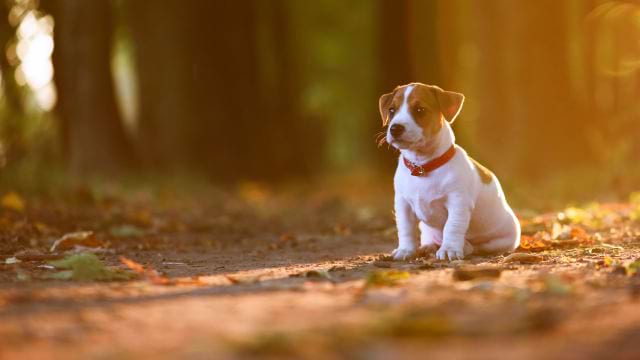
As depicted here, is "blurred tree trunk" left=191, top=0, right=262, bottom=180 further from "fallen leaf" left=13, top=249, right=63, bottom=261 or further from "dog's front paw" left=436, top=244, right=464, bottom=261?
"dog's front paw" left=436, top=244, right=464, bottom=261

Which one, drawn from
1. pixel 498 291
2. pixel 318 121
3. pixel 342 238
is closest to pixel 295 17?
pixel 318 121

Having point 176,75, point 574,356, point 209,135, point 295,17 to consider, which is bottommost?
point 574,356

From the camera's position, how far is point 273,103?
25719mm

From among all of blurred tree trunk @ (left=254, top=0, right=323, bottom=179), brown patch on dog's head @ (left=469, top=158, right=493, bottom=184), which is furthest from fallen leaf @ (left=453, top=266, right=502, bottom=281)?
blurred tree trunk @ (left=254, top=0, right=323, bottom=179)

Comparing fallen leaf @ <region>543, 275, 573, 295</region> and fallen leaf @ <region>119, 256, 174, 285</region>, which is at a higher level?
fallen leaf @ <region>119, 256, 174, 285</region>

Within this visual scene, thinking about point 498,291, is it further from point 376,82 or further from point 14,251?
point 376,82

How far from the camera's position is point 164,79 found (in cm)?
2306

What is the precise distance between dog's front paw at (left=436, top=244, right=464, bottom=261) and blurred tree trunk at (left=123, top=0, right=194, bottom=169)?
14.8 m

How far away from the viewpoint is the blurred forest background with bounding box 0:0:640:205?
55.0ft

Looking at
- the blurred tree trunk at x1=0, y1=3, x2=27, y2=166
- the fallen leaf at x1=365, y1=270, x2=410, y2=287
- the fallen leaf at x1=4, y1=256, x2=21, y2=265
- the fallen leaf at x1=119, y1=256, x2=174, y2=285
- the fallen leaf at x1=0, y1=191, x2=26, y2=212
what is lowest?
the fallen leaf at x1=365, y1=270, x2=410, y2=287

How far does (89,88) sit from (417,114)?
469 inches

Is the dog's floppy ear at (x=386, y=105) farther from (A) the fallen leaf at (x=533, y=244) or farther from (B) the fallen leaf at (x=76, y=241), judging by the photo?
(B) the fallen leaf at (x=76, y=241)

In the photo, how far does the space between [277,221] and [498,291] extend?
7.71 m

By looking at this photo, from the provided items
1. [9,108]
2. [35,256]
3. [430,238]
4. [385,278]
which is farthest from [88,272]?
[9,108]
